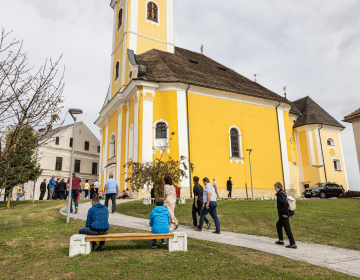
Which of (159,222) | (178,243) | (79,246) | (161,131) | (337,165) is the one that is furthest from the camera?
(337,165)

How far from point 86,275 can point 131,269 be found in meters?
→ 0.72

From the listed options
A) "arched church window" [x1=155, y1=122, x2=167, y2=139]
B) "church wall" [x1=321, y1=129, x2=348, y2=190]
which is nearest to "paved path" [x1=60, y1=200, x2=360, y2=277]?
"arched church window" [x1=155, y1=122, x2=167, y2=139]

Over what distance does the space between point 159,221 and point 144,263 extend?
1.37m

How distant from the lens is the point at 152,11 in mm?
28000

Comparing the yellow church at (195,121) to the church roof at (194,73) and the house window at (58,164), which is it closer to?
the church roof at (194,73)

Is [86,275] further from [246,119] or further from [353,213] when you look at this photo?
[246,119]

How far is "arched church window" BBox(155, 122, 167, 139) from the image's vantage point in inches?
846

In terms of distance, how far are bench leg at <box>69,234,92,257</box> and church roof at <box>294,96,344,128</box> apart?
96.1ft

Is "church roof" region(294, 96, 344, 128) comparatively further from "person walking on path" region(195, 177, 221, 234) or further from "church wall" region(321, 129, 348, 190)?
"person walking on path" region(195, 177, 221, 234)

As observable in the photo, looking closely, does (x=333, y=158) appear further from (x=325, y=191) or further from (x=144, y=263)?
(x=144, y=263)

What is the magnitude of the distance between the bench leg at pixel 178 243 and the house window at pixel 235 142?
17752 millimetres

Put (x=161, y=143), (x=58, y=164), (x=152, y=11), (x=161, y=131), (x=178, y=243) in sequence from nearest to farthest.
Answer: (x=178, y=243), (x=161, y=143), (x=161, y=131), (x=152, y=11), (x=58, y=164)

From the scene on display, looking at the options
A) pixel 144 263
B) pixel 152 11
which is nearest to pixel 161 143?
pixel 152 11

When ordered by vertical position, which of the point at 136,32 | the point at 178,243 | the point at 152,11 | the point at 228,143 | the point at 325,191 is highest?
the point at 152,11
